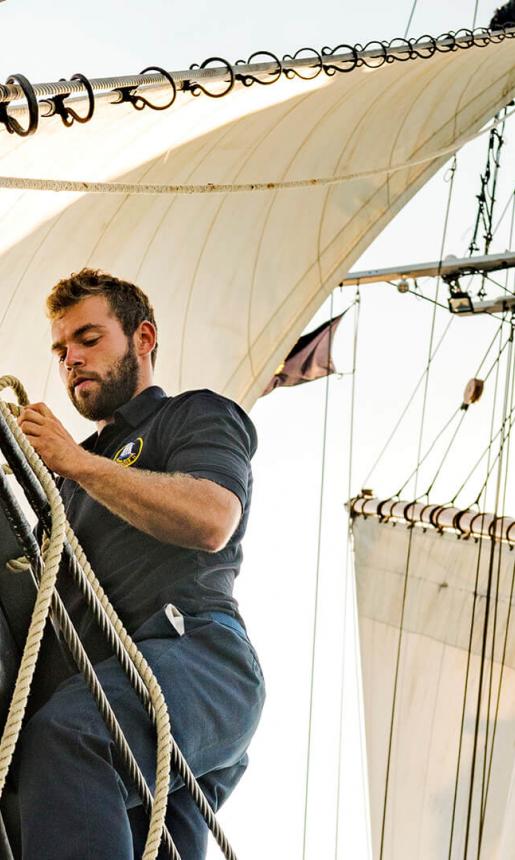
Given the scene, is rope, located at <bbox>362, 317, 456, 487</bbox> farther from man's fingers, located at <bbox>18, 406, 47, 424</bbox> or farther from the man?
man's fingers, located at <bbox>18, 406, 47, 424</bbox>

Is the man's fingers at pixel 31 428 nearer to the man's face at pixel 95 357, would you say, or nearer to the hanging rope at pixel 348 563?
the man's face at pixel 95 357

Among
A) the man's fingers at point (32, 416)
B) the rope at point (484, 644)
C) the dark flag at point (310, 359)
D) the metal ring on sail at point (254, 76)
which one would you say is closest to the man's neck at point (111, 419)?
the man's fingers at point (32, 416)

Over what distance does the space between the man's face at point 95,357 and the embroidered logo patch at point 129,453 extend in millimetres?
180

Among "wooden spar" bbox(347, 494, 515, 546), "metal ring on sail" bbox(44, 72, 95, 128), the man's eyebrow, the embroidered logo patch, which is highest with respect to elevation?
"wooden spar" bbox(347, 494, 515, 546)

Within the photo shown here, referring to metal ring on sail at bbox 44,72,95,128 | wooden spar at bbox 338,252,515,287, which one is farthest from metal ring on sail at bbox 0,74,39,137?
wooden spar at bbox 338,252,515,287

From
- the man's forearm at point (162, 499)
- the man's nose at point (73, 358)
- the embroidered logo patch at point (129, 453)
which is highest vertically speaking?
the man's nose at point (73, 358)

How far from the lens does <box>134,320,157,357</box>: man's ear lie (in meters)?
2.51

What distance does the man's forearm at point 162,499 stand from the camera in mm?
1965

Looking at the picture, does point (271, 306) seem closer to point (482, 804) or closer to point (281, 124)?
point (281, 124)

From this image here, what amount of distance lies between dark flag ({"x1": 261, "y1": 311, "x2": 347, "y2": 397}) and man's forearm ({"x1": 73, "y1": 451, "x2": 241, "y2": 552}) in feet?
14.5

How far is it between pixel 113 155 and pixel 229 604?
2.48m

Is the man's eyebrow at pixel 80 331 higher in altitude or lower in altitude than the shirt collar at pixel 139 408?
higher

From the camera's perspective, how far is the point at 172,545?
205 cm

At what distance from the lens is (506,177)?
724 cm
